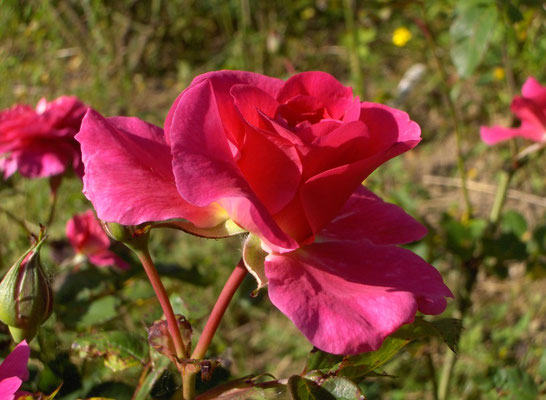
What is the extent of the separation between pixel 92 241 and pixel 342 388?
587 mm

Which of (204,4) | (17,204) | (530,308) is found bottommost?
(530,308)

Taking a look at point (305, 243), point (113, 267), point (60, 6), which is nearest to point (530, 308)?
point (113, 267)

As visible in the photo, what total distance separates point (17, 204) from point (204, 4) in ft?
6.12

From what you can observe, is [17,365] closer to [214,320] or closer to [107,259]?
[214,320]

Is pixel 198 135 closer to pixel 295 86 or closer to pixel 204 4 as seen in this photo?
pixel 295 86

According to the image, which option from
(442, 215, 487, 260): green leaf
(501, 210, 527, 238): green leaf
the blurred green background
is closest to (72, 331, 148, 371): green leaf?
the blurred green background

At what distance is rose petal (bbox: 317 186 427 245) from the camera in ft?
1.56

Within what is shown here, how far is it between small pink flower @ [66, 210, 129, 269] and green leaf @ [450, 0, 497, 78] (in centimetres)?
61

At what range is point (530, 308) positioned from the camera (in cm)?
175

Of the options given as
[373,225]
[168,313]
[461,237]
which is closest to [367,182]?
[461,237]

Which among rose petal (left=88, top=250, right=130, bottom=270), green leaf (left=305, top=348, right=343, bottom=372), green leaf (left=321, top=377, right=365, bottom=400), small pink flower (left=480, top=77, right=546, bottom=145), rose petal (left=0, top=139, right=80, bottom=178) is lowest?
rose petal (left=88, top=250, right=130, bottom=270)

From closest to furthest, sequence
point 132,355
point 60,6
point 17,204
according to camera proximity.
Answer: point 132,355 → point 17,204 → point 60,6

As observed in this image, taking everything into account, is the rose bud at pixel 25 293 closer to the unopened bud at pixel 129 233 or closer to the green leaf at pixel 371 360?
the unopened bud at pixel 129 233

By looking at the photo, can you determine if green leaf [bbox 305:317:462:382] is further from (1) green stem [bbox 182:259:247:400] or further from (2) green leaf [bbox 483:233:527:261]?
(2) green leaf [bbox 483:233:527:261]
